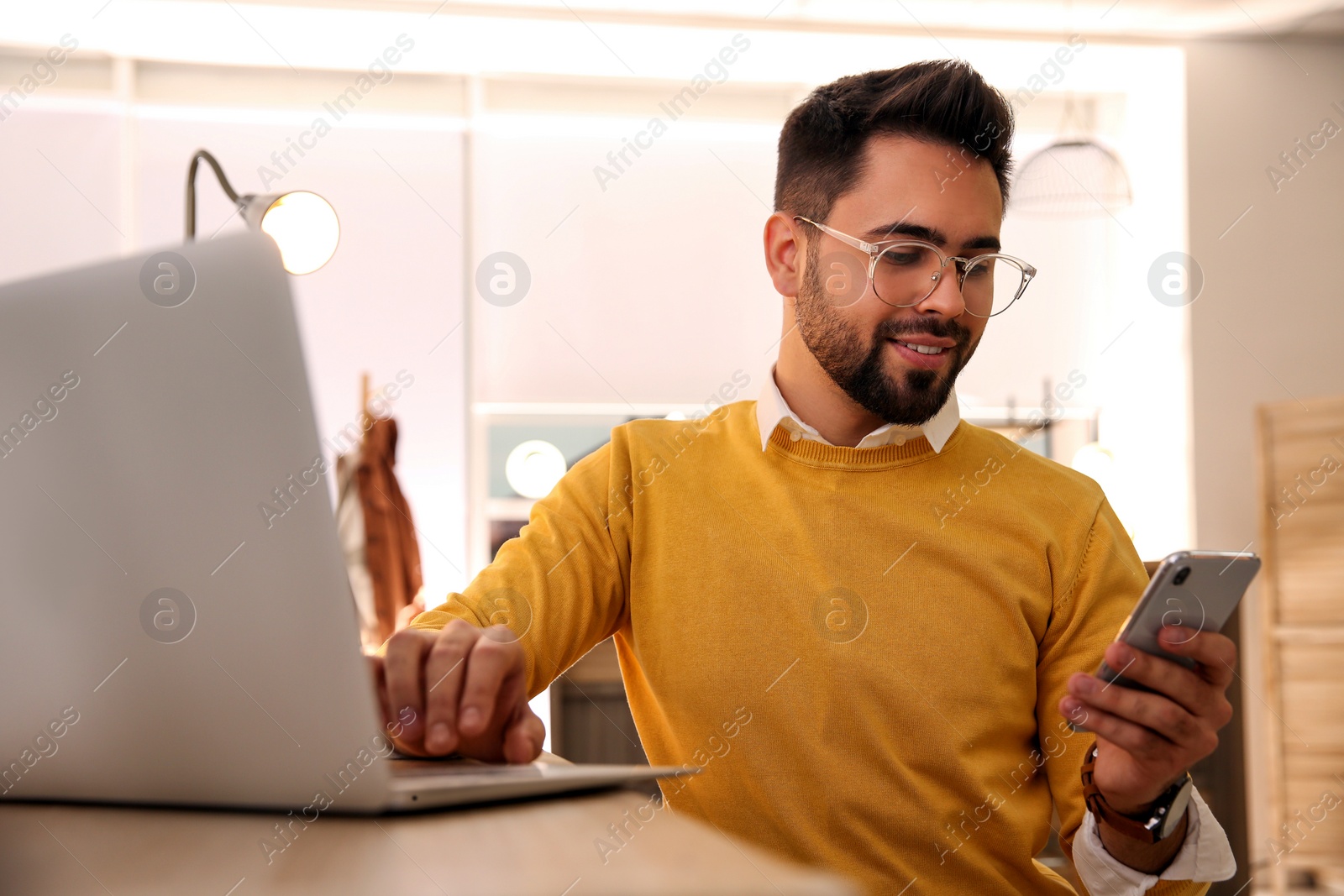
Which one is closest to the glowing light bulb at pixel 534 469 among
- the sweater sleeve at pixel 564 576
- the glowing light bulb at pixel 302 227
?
the glowing light bulb at pixel 302 227

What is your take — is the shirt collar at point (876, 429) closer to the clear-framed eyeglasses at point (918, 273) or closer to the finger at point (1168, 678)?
the clear-framed eyeglasses at point (918, 273)

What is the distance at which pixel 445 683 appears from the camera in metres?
0.80

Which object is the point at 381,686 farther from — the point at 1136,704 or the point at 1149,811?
the point at 1149,811

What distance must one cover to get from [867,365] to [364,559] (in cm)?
295

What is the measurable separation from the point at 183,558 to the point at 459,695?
30cm

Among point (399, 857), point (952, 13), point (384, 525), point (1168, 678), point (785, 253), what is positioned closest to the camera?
point (399, 857)

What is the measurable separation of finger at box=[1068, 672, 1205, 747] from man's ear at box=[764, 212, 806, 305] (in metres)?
0.81

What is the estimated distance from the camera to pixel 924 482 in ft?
4.49

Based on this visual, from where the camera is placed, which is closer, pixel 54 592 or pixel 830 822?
pixel 54 592

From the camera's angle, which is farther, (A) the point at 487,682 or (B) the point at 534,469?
(B) the point at 534,469

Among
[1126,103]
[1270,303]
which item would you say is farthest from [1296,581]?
[1126,103]

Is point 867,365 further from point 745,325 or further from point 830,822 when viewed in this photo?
point 745,325

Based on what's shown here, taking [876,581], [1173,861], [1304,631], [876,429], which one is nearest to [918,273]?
[876,429]

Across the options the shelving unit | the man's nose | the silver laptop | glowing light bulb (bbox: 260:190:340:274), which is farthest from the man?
the shelving unit
